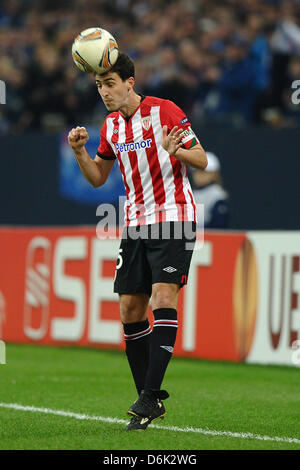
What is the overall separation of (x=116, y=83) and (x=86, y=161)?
0.54 meters

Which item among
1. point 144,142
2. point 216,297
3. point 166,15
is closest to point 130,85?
point 144,142

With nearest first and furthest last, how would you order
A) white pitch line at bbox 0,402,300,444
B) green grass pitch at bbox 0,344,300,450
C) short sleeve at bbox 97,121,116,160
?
green grass pitch at bbox 0,344,300,450
white pitch line at bbox 0,402,300,444
short sleeve at bbox 97,121,116,160

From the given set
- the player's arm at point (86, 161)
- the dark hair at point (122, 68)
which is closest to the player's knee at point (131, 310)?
the player's arm at point (86, 161)

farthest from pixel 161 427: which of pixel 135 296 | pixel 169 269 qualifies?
pixel 169 269

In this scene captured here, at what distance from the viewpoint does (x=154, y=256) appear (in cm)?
549

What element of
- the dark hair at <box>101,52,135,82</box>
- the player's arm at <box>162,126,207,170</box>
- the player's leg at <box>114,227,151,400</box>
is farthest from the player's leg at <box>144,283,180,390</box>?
the dark hair at <box>101,52,135,82</box>

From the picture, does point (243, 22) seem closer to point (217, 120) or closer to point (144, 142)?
point (217, 120)

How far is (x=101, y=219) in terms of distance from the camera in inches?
522

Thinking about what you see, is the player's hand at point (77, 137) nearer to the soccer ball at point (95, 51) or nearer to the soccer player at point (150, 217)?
the soccer player at point (150, 217)

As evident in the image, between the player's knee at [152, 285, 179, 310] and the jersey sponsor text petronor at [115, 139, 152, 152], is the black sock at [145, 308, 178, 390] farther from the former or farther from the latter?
the jersey sponsor text petronor at [115, 139, 152, 152]

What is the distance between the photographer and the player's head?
5551 millimetres

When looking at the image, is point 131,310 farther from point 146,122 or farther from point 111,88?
point 111,88

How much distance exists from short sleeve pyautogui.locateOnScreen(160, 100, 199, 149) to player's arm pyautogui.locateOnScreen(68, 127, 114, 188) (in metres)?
0.48

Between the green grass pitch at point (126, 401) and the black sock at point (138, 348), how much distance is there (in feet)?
1.00
